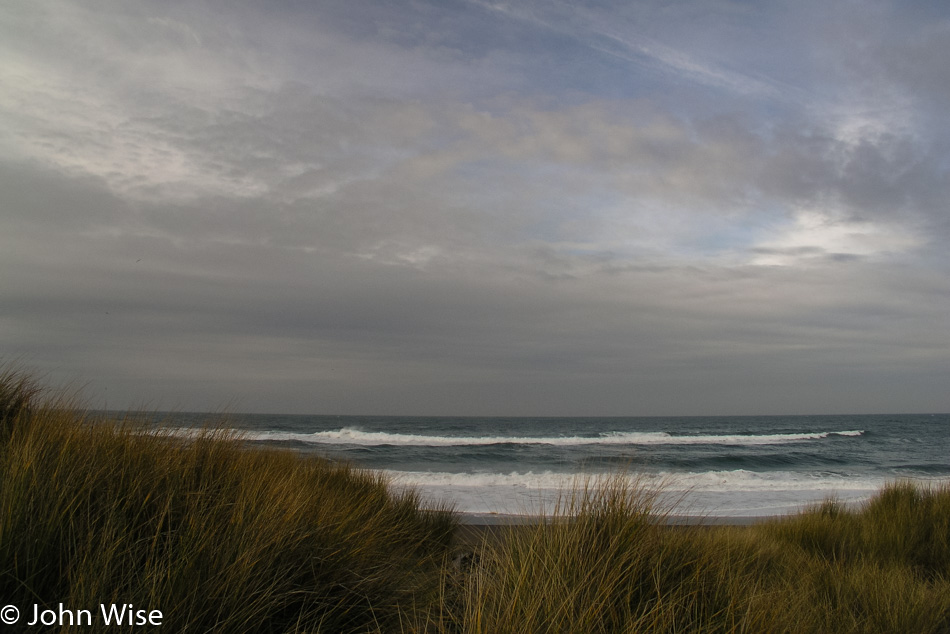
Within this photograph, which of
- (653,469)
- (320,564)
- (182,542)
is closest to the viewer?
(182,542)

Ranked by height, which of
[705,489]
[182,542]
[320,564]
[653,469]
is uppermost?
[182,542]

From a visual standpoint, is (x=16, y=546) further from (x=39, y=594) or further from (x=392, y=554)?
(x=392, y=554)

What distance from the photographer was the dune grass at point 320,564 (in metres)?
→ 2.53

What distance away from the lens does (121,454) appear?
3.93 metres

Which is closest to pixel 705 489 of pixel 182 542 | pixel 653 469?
pixel 653 469

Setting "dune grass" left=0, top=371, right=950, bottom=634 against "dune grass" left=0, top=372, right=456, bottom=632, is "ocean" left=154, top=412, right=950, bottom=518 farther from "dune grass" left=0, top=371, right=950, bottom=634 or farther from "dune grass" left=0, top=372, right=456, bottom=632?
"dune grass" left=0, top=372, right=456, bottom=632

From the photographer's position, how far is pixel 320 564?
3307 millimetres

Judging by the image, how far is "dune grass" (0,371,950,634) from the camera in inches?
99.4

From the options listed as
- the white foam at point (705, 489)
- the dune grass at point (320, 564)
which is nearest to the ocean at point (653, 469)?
the white foam at point (705, 489)

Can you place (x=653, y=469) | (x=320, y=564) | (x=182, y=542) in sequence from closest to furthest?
(x=182, y=542)
(x=320, y=564)
(x=653, y=469)

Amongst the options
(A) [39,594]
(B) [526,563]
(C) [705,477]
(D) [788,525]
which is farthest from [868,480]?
(A) [39,594]

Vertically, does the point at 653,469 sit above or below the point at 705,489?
below

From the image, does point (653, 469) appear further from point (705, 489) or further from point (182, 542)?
point (182, 542)

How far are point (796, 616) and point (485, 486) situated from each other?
47.3 ft
